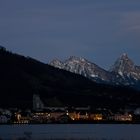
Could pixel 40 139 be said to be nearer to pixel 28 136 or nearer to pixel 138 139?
pixel 28 136

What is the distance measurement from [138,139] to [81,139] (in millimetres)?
10293

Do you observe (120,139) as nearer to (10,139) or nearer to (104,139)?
(104,139)

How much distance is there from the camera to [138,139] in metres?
130

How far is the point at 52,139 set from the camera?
130250 millimetres

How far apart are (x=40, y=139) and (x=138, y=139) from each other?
17.7 m

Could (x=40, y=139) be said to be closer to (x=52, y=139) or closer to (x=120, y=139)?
(x=52, y=139)

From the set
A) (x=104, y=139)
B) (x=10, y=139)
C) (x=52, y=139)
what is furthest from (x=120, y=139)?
(x=10, y=139)

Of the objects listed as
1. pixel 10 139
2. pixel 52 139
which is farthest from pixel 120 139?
pixel 10 139

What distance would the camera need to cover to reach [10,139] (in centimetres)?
12588

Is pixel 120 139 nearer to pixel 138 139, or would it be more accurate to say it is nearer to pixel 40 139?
pixel 138 139

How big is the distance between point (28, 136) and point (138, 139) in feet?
66.6

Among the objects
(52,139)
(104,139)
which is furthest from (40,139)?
(104,139)

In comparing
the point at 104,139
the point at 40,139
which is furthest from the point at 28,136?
the point at 104,139

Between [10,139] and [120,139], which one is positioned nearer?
[10,139]
